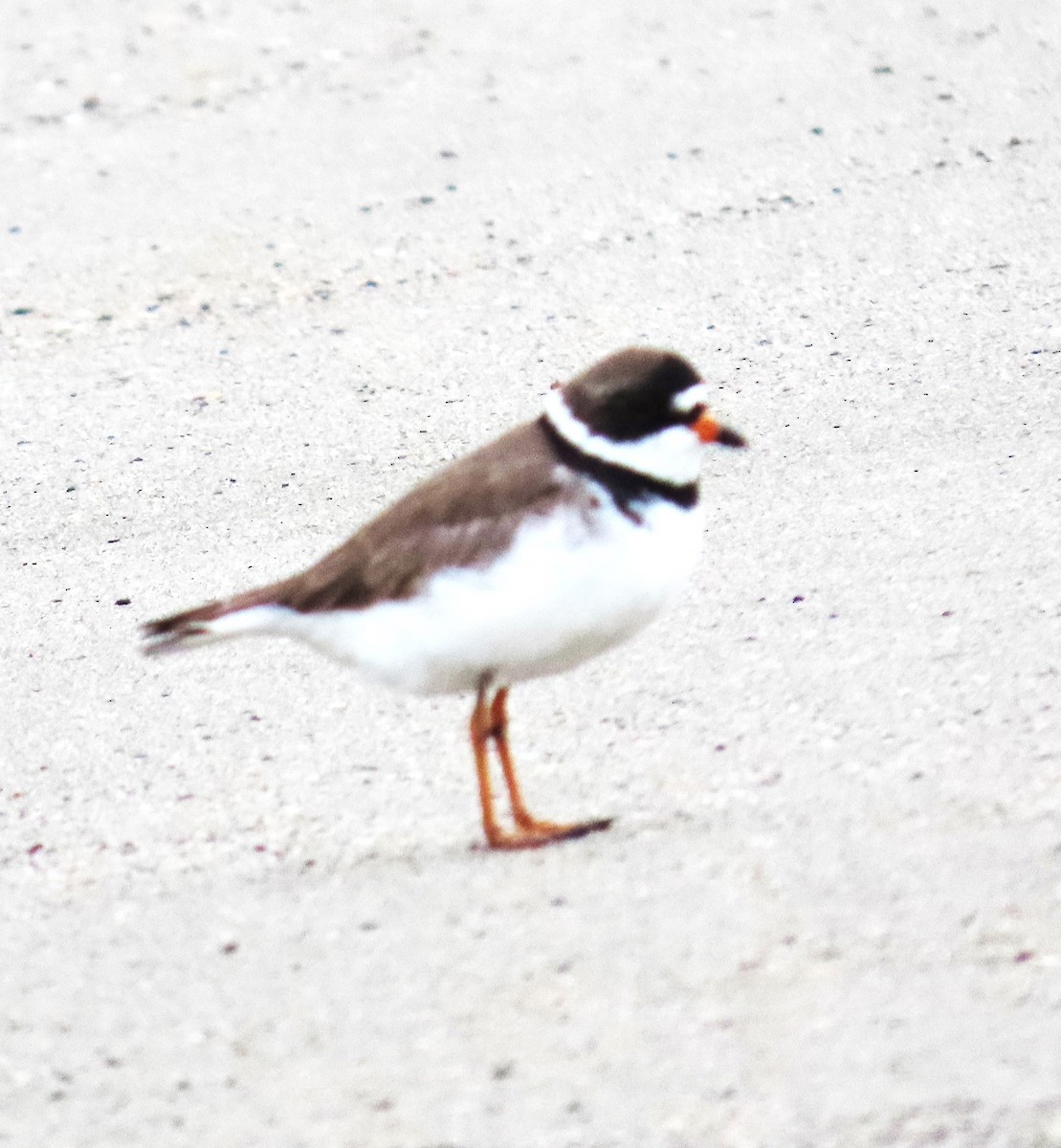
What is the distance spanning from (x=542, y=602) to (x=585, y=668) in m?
1.31

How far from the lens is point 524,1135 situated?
3570 millimetres

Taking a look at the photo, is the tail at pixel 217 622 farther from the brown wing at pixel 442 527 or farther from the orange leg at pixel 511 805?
the orange leg at pixel 511 805

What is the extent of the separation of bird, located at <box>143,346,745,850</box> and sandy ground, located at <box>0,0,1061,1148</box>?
455 mm

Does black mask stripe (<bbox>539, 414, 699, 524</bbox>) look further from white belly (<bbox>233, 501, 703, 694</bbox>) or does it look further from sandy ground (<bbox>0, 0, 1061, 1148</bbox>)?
sandy ground (<bbox>0, 0, 1061, 1148</bbox>)

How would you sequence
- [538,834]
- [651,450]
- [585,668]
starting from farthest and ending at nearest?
1. [585,668]
2. [538,834]
3. [651,450]

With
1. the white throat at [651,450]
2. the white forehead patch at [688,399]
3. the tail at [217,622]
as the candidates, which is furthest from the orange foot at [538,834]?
the white forehead patch at [688,399]

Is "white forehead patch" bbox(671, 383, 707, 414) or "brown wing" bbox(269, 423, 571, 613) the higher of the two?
"white forehead patch" bbox(671, 383, 707, 414)

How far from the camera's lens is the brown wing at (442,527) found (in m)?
4.34

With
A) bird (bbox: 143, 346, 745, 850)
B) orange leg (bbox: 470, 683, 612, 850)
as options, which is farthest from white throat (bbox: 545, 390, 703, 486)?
orange leg (bbox: 470, 683, 612, 850)

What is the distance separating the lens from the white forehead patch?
4.44m

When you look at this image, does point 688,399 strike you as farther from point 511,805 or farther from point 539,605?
point 511,805

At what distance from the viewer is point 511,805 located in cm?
469

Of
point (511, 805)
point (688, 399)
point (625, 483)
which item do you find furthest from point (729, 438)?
point (511, 805)

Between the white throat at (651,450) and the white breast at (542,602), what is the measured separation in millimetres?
75
